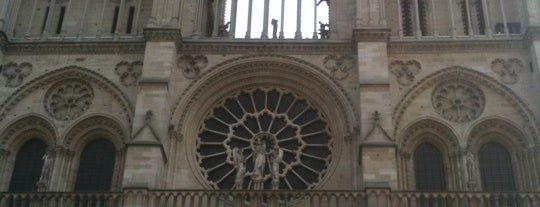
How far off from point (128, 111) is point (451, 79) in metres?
8.35

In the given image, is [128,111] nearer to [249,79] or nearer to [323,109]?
[249,79]

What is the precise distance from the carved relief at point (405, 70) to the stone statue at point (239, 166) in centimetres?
464

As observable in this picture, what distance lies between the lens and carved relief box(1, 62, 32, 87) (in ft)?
70.3

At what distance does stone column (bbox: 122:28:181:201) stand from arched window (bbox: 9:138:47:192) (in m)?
3.03

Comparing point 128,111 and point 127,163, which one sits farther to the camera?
point 128,111

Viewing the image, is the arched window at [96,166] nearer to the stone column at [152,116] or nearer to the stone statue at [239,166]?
the stone column at [152,116]

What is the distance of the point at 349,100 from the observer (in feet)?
67.6

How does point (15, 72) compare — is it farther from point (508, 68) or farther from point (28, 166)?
point (508, 68)

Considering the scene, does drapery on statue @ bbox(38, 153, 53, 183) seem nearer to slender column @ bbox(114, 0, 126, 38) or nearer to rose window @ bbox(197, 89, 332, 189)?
rose window @ bbox(197, 89, 332, 189)

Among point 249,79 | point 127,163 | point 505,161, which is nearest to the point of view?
point 127,163

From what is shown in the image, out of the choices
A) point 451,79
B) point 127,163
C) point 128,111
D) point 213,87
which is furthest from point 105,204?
point 451,79

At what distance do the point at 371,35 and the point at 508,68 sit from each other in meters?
3.62

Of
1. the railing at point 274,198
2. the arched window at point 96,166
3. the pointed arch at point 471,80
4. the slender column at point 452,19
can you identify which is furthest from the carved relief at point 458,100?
the arched window at point 96,166

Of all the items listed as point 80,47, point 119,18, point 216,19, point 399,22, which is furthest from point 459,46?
point 80,47
